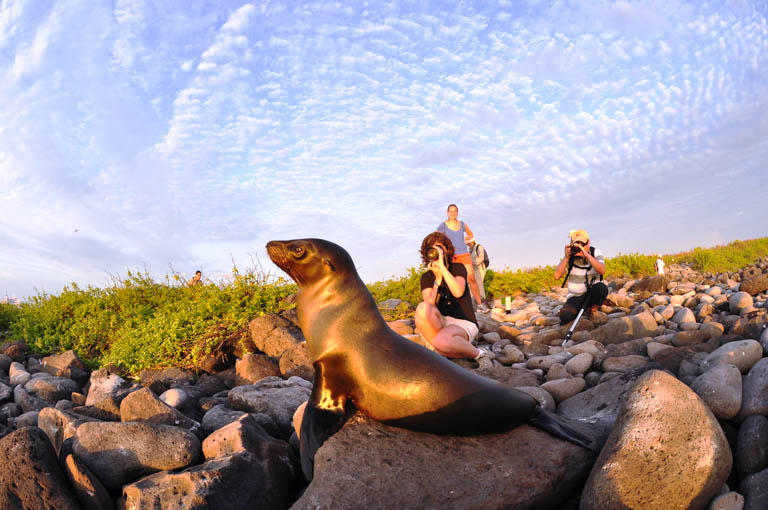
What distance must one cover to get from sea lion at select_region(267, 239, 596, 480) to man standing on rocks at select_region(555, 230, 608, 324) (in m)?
5.35

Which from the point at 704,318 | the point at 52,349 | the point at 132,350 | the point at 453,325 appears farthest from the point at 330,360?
the point at 52,349

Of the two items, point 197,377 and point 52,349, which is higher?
point 52,349

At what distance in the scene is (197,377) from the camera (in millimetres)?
6738

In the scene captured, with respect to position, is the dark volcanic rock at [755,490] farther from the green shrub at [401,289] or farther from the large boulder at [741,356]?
the green shrub at [401,289]

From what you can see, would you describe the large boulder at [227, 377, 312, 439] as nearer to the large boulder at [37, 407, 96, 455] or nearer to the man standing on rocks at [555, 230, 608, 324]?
the large boulder at [37, 407, 96, 455]

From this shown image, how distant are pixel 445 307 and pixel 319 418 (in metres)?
3.20

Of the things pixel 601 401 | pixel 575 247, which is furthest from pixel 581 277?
pixel 601 401

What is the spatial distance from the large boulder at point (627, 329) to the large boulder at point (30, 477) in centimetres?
667

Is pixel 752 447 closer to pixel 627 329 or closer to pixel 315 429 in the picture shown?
pixel 315 429

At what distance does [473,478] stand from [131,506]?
201 cm

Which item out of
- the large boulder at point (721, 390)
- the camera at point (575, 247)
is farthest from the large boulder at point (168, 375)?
the camera at point (575, 247)

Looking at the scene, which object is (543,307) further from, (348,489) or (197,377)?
(348,489)

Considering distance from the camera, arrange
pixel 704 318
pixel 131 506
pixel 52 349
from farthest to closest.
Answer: pixel 52 349 → pixel 704 318 → pixel 131 506

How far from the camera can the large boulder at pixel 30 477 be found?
9.48 feet
